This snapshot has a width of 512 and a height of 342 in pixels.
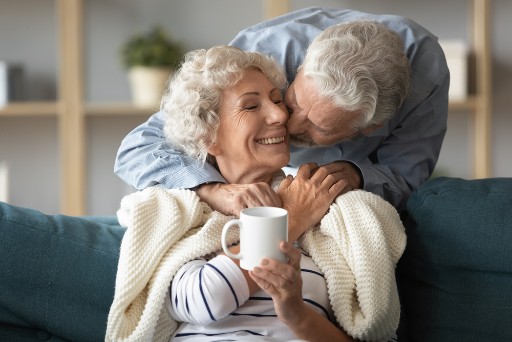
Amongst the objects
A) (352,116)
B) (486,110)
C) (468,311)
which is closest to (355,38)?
(352,116)

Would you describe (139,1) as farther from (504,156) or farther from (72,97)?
(504,156)

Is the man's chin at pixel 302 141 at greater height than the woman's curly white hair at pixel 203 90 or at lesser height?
lesser

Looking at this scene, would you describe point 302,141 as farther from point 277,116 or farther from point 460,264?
point 460,264

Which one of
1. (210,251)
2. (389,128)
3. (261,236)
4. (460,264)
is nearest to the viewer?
(261,236)

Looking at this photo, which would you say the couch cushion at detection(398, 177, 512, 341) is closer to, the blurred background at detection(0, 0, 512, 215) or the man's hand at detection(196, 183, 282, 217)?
the man's hand at detection(196, 183, 282, 217)

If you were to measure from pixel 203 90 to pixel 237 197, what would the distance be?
0.29m

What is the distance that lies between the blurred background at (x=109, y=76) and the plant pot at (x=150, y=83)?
0.10 metres

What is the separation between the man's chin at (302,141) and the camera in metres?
2.00

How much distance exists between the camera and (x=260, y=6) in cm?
413

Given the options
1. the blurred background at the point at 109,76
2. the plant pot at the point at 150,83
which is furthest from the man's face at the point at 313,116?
the blurred background at the point at 109,76

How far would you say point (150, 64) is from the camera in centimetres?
386

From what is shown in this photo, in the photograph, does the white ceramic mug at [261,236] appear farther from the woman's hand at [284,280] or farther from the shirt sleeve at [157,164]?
the shirt sleeve at [157,164]

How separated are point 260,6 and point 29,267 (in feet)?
8.75

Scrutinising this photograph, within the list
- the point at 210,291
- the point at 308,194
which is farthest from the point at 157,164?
the point at 210,291
